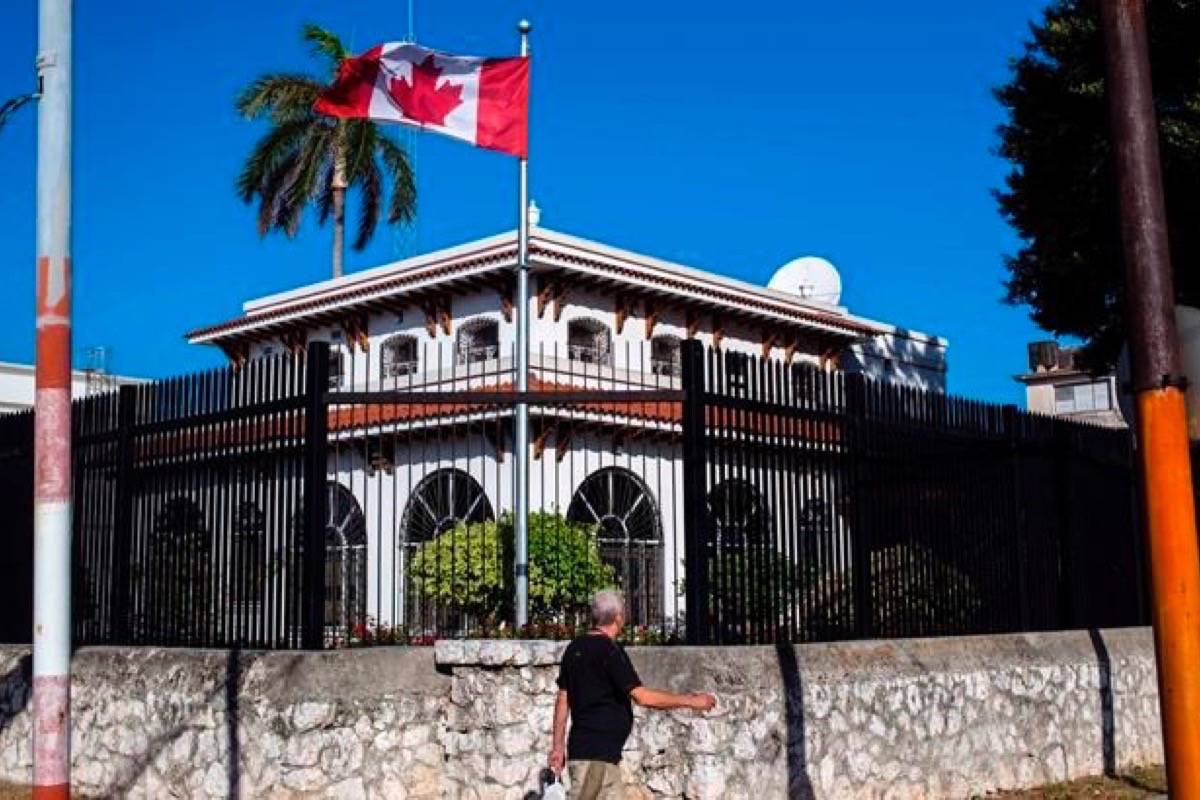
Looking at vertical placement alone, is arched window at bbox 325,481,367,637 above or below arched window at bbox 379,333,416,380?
below

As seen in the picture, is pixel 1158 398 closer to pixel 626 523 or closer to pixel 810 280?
pixel 626 523

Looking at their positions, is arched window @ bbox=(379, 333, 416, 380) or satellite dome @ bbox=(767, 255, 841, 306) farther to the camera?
satellite dome @ bbox=(767, 255, 841, 306)

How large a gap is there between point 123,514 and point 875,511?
5.84m

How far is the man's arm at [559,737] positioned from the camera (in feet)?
23.9

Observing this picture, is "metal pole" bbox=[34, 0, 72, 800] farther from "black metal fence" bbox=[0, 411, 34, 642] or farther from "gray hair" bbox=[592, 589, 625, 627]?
"black metal fence" bbox=[0, 411, 34, 642]

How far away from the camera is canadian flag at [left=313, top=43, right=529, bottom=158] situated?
45.3ft

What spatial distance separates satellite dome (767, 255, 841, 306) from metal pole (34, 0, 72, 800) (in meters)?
35.1

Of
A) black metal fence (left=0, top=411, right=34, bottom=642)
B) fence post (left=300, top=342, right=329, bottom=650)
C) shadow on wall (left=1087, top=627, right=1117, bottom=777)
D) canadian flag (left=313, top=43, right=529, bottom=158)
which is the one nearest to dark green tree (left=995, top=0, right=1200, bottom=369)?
shadow on wall (left=1087, top=627, right=1117, bottom=777)

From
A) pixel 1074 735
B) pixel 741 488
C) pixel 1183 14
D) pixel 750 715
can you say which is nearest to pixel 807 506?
pixel 741 488

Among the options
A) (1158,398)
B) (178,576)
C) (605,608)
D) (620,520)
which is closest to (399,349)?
(620,520)

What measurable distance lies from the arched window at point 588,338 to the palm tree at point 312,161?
12.5 m

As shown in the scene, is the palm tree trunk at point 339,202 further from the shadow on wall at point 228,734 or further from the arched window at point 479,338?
the shadow on wall at point 228,734

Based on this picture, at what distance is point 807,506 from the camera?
1040 centimetres

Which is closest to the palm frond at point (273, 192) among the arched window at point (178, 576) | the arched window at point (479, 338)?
the arched window at point (479, 338)
